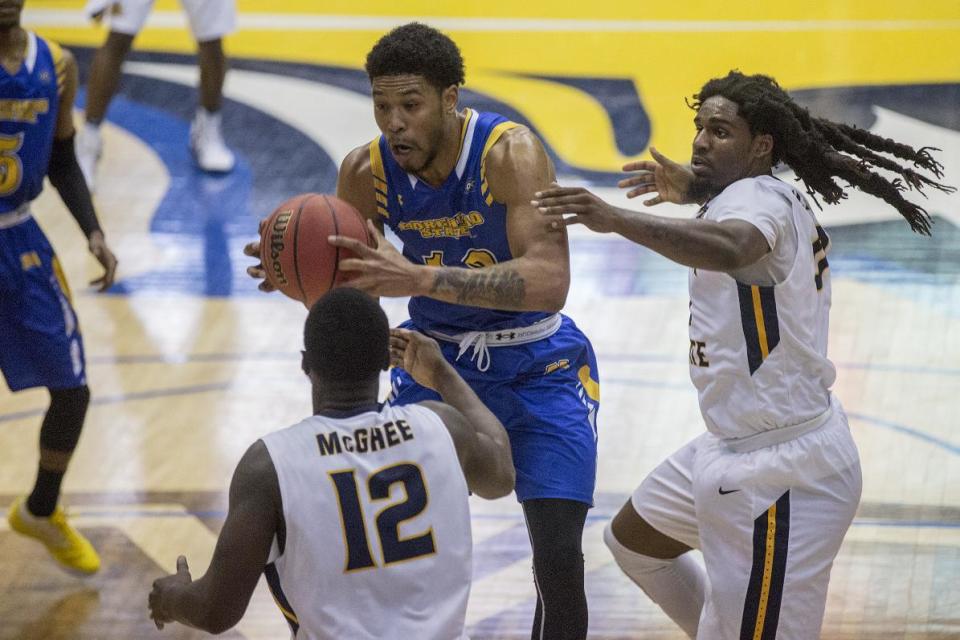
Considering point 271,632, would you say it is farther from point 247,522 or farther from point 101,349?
point 101,349

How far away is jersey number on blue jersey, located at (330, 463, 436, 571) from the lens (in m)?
2.88

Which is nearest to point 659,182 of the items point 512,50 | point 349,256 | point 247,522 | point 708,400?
point 708,400

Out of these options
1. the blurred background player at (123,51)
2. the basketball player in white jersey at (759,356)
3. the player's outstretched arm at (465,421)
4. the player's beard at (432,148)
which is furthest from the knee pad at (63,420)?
the blurred background player at (123,51)

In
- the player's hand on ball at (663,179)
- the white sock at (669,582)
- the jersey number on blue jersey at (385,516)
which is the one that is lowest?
the white sock at (669,582)

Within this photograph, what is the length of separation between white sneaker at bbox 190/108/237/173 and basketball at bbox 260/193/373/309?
5.88 metres

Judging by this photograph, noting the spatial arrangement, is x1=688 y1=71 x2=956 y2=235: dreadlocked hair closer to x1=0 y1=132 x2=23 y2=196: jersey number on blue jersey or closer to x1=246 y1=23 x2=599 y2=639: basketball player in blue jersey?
x1=246 y1=23 x2=599 y2=639: basketball player in blue jersey

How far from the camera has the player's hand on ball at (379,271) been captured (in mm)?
3461

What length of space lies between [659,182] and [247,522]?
190 centimetres

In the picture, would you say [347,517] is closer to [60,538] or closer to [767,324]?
[767,324]

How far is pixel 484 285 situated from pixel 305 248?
506 millimetres

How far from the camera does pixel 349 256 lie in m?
3.61

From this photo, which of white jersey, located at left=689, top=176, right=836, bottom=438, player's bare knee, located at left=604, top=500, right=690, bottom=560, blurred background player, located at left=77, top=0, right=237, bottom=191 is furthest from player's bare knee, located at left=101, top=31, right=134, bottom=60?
white jersey, located at left=689, top=176, right=836, bottom=438

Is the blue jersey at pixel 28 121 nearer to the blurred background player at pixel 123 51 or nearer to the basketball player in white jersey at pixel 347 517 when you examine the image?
the basketball player in white jersey at pixel 347 517

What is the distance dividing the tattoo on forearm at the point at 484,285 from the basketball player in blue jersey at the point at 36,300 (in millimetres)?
1925
